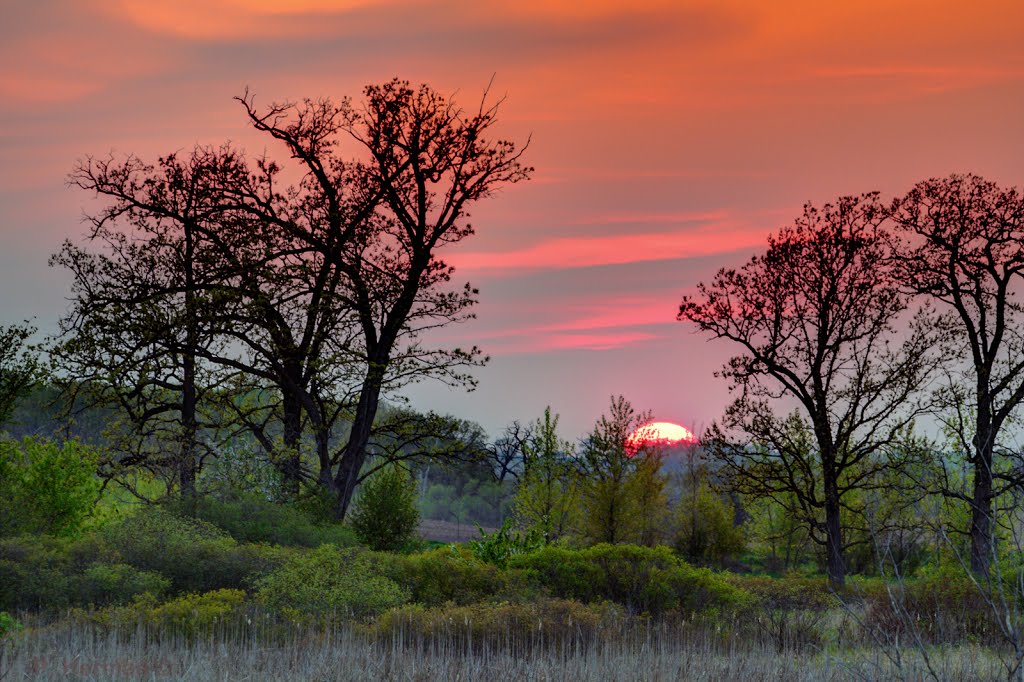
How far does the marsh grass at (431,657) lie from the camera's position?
10594 mm

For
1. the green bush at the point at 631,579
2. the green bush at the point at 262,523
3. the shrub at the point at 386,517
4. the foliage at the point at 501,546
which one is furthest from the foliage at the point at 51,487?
the green bush at the point at 631,579

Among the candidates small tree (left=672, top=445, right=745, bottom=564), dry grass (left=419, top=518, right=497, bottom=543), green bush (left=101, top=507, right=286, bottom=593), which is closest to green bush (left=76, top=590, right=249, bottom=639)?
green bush (left=101, top=507, right=286, bottom=593)

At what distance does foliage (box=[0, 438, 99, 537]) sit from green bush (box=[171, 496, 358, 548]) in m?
3.84

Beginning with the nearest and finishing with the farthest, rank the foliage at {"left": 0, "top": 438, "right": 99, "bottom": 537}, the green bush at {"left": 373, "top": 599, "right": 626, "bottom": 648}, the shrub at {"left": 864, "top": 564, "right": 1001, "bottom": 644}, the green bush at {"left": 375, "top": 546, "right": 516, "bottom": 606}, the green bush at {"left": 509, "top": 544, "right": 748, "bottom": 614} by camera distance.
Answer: the green bush at {"left": 373, "top": 599, "right": 626, "bottom": 648} → the shrub at {"left": 864, "top": 564, "right": 1001, "bottom": 644} → the green bush at {"left": 509, "top": 544, "right": 748, "bottom": 614} → the green bush at {"left": 375, "top": 546, "right": 516, "bottom": 606} → the foliage at {"left": 0, "top": 438, "right": 99, "bottom": 537}

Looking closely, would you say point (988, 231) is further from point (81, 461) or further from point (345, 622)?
point (81, 461)

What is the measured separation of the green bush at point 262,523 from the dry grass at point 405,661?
791 cm

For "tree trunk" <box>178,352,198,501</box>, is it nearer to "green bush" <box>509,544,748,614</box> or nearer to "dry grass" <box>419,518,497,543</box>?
"green bush" <box>509,544,748,614</box>

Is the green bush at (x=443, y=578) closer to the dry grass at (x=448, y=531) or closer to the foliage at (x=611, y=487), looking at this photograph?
the foliage at (x=611, y=487)

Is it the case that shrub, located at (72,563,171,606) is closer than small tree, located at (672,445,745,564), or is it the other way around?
shrub, located at (72,563,171,606)

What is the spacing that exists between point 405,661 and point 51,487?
51.1 feet

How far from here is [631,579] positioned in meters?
17.2

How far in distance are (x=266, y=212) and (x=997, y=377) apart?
1901cm

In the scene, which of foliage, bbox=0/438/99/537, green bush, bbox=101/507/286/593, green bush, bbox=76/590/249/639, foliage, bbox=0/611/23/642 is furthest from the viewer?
foliage, bbox=0/438/99/537

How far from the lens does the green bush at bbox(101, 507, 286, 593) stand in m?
17.8
